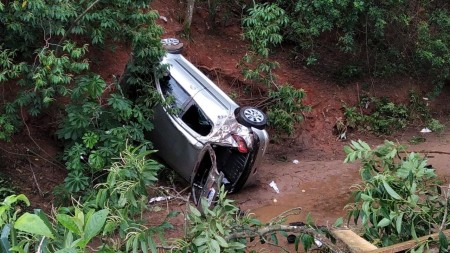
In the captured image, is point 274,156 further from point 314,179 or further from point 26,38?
point 26,38

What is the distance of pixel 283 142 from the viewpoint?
28.2ft

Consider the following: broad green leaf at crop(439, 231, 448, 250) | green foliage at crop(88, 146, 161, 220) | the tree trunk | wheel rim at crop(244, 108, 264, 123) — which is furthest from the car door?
broad green leaf at crop(439, 231, 448, 250)

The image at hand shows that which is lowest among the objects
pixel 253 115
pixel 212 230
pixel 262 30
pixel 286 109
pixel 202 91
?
pixel 286 109

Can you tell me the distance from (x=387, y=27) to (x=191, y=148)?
5.54 m

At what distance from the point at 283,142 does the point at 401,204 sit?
18.1 feet

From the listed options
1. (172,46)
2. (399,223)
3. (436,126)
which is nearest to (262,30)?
(172,46)

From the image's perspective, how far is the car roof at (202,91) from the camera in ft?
21.7

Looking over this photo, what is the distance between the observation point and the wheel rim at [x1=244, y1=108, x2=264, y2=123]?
647cm

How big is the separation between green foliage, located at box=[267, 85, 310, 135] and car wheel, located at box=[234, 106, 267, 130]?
61.4 inches

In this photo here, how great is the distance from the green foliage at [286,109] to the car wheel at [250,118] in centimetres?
156

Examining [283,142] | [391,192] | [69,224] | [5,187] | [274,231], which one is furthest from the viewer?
[283,142]

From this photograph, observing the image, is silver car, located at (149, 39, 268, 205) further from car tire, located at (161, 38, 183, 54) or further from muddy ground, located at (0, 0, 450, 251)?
muddy ground, located at (0, 0, 450, 251)

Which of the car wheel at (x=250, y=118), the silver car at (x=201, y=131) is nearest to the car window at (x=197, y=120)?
the silver car at (x=201, y=131)

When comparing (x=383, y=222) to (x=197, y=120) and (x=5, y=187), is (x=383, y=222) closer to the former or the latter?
(x=197, y=120)
